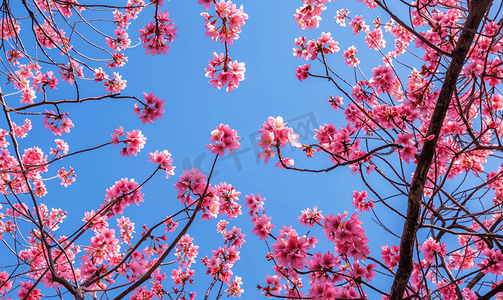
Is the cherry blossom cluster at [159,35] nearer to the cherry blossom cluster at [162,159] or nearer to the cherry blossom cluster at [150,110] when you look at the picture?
the cherry blossom cluster at [150,110]

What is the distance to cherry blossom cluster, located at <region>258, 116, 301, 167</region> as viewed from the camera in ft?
6.02

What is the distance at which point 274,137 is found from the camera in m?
1.86

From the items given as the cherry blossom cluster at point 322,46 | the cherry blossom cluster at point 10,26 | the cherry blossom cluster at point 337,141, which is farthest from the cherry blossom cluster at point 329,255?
the cherry blossom cluster at point 10,26

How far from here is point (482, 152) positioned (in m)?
4.50

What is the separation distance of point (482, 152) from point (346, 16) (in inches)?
141

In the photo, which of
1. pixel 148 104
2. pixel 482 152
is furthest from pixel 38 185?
pixel 482 152

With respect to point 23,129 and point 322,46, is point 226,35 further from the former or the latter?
point 23,129

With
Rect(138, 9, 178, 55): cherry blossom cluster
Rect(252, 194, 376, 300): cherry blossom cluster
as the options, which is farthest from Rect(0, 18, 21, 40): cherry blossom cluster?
Rect(252, 194, 376, 300): cherry blossom cluster

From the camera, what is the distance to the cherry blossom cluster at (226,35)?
196 cm

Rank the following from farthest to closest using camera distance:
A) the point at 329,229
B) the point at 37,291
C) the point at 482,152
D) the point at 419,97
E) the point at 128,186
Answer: the point at 482,152 < the point at 37,291 < the point at 419,97 < the point at 128,186 < the point at 329,229

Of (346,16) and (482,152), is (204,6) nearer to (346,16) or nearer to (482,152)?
(346,16)

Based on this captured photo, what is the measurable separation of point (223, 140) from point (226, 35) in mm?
848

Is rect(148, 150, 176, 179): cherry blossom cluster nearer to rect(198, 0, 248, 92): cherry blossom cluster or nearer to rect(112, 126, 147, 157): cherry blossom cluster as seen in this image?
rect(112, 126, 147, 157): cherry blossom cluster

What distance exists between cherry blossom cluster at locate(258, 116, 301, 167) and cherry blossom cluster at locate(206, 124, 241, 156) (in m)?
0.26
